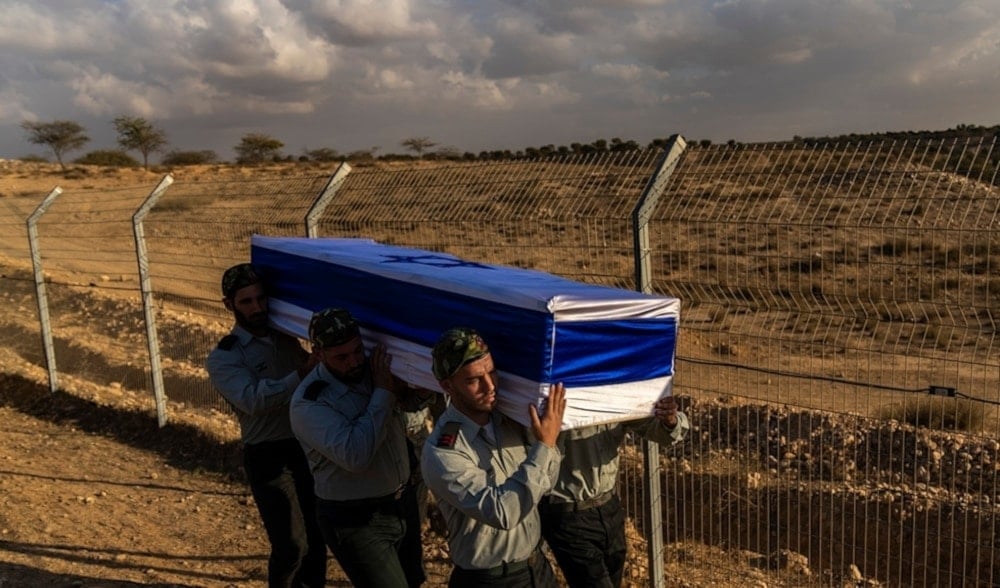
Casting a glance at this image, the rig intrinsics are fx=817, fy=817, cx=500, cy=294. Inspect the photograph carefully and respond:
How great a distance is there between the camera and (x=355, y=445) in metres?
3.04

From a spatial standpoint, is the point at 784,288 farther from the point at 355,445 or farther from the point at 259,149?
the point at 259,149

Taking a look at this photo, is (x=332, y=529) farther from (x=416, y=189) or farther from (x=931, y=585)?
(x=931, y=585)

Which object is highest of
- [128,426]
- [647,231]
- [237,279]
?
[647,231]

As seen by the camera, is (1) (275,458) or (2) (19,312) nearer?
(1) (275,458)

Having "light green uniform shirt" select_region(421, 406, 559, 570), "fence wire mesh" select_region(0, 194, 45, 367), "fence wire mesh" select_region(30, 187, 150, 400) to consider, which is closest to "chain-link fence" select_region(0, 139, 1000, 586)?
"light green uniform shirt" select_region(421, 406, 559, 570)

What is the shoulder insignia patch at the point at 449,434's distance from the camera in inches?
104

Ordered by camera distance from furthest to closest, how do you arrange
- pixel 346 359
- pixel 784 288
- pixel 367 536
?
1. pixel 784 288
2. pixel 367 536
3. pixel 346 359

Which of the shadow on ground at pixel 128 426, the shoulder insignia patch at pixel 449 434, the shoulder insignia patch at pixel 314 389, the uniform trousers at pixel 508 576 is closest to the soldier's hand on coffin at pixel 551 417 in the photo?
the shoulder insignia patch at pixel 449 434

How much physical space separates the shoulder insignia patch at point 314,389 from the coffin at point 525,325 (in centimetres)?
27

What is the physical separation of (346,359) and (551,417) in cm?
97

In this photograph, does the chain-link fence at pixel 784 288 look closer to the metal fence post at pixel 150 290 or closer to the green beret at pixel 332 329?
the metal fence post at pixel 150 290

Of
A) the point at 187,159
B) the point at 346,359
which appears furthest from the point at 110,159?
the point at 346,359

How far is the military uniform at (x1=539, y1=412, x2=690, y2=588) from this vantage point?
10.6 ft

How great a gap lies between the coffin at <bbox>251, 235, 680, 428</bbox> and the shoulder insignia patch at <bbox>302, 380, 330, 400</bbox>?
0.87ft
